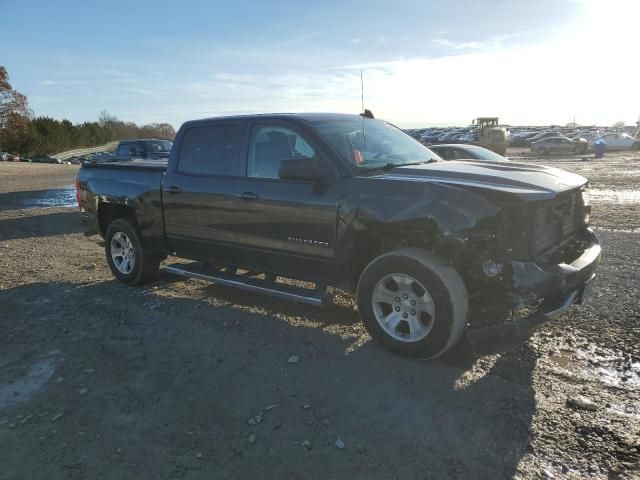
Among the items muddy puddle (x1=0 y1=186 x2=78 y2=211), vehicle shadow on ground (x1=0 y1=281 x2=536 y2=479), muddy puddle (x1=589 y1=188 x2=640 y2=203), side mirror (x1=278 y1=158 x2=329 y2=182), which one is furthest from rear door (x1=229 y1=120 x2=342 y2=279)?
muddy puddle (x1=0 y1=186 x2=78 y2=211)

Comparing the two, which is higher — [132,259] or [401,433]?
A: [132,259]

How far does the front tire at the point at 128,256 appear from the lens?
6.23 meters

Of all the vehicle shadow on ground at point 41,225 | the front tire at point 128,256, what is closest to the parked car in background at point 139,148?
the vehicle shadow on ground at point 41,225

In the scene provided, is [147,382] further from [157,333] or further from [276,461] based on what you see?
[276,461]

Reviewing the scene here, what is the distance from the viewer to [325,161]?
14.8ft

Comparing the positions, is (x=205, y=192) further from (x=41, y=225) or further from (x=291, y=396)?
(x=41, y=225)

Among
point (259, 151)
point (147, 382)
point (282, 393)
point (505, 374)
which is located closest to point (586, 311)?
point (505, 374)

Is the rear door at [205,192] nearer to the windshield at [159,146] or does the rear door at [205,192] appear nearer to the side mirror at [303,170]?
the side mirror at [303,170]

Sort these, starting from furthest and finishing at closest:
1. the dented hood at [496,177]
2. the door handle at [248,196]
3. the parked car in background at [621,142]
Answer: the parked car in background at [621,142] < the door handle at [248,196] < the dented hood at [496,177]

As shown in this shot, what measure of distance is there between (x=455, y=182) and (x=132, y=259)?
163 inches

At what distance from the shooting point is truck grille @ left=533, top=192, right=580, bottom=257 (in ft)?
12.7

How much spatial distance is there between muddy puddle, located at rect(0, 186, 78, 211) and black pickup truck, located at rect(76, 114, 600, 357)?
11119 millimetres

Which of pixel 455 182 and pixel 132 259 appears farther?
pixel 132 259

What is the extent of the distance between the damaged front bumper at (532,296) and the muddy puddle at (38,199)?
1452 cm
